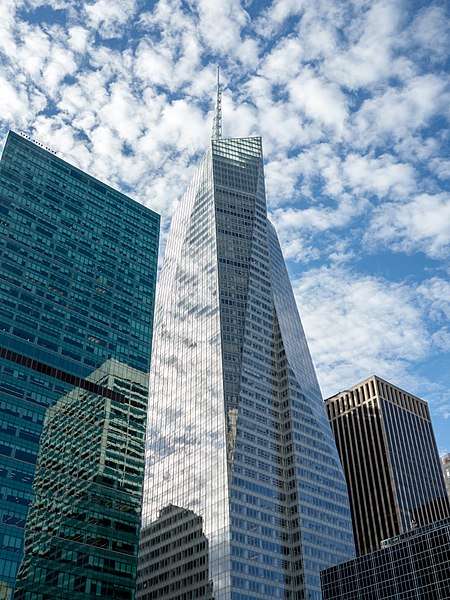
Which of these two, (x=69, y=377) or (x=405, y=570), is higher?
(x=69, y=377)

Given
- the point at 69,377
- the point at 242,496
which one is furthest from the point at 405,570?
the point at 69,377

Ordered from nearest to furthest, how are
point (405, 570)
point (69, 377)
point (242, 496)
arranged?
point (405, 570) → point (69, 377) → point (242, 496)

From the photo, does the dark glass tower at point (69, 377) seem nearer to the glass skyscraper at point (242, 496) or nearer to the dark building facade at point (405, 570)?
the glass skyscraper at point (242, 496)

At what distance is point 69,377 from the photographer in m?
142

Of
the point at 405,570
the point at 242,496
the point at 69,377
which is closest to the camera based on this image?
the point at 405,570

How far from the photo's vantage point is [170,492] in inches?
7470

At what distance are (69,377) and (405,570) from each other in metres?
75.2

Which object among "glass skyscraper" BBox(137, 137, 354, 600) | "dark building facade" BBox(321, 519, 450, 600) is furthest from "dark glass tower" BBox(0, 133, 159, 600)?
"dark building facade" BBox(321, 519, 450, 600)

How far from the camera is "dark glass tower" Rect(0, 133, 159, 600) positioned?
122250 mm

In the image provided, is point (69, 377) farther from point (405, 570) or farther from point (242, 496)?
point (405, 570)

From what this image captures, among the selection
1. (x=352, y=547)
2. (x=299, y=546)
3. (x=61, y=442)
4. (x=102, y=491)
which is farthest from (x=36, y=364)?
(x=352, y=547)

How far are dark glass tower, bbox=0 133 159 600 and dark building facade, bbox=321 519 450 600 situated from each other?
43310 mm

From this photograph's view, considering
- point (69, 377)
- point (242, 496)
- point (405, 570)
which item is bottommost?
point (405, 570)

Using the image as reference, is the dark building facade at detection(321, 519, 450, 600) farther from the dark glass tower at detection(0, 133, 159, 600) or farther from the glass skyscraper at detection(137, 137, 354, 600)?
the dark glass tower at detection(0, 133, 159, 600)
